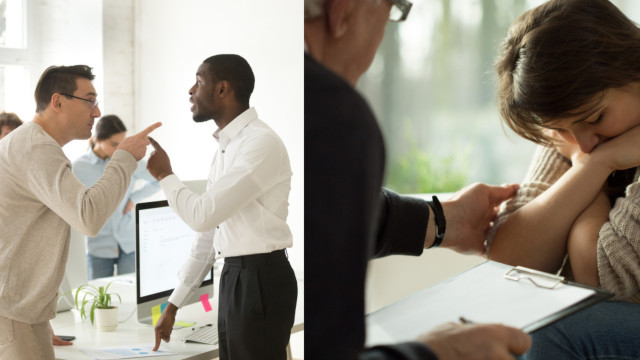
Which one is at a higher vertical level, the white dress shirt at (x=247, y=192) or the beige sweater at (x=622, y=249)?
the white dress shirt at (x=247, y=192)

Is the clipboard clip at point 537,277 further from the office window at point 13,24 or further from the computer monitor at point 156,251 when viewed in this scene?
the office window at point 13,24

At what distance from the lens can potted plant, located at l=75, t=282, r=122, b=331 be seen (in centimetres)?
93

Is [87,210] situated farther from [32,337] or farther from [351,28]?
[351,28]

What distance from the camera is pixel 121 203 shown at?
1076mm

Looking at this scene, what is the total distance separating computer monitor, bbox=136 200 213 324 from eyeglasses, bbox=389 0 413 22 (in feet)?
1.93

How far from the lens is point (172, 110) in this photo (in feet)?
1.48

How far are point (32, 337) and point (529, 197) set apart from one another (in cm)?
69

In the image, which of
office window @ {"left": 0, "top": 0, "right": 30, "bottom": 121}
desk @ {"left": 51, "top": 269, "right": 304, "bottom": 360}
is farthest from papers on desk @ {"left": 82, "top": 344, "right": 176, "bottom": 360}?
office window @ {"left": 0, "top": 0, "right": 30, "bottom": 121}

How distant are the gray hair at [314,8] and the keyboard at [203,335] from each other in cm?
30

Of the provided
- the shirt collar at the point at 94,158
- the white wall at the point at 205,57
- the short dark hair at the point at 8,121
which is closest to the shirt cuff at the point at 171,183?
the white wall at the point at 205,57

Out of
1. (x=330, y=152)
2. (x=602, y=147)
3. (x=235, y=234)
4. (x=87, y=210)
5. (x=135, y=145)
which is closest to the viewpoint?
(x=330, y=152)

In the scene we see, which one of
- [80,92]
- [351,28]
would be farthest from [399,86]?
[80,92]

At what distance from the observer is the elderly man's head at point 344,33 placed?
206 millimetres

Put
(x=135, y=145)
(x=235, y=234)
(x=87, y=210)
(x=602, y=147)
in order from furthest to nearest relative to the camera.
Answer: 1. (x=87, y=210)
2. (x=135, y=145)
3. (x=602, y=147)
4. (x=235, y=234)
